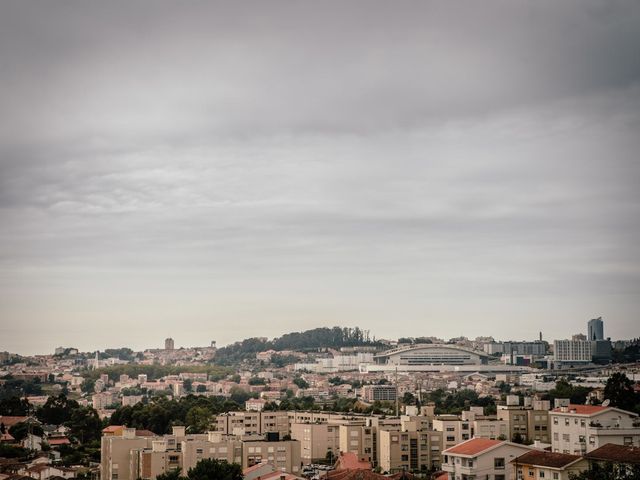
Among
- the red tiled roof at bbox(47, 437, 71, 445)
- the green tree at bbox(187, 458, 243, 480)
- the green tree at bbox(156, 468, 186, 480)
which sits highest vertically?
the green tree at bbox(187, 458, 243, 480)

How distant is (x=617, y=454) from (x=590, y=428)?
3.20 meters

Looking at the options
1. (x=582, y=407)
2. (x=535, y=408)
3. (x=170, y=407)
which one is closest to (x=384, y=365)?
(x=170, y=407)

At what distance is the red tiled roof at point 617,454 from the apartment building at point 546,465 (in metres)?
0.31

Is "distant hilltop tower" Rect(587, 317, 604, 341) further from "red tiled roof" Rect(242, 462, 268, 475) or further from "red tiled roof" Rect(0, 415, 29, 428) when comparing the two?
"red tiled roof" Rect(242, 462, 268, 475)

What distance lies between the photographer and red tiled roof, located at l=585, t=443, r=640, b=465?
63.1 ft

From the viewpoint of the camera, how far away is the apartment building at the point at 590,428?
73.7ft

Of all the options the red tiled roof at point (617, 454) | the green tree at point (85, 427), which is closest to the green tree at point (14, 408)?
the green tree at point (85, 427)

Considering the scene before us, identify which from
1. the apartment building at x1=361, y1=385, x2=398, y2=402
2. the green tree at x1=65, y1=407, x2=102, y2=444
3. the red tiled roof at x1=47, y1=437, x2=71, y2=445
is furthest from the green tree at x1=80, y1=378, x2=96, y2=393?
the red tiled roof at x1=47, y1=437, x2=71, y2=445

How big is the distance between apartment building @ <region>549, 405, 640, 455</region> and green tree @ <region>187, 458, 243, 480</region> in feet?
24.8

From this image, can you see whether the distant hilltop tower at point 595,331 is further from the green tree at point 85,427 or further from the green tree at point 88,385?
the green tree at point 85,427

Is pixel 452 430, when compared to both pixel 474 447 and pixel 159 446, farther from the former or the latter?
pixel 159 446

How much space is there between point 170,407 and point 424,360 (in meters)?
83.3

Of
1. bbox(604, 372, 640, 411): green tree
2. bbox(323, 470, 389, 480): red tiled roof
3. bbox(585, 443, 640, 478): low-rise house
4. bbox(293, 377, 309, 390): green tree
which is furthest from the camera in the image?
bbox(293, 377, 309, 390): green tree

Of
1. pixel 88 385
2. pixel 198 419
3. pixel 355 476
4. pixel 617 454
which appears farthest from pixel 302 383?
pixel 617 454
